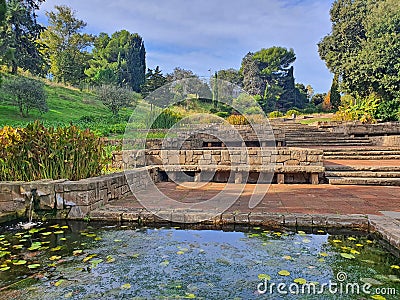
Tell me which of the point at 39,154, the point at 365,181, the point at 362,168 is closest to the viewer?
the point at 39,154

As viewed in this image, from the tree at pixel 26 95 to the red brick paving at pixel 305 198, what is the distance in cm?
1326

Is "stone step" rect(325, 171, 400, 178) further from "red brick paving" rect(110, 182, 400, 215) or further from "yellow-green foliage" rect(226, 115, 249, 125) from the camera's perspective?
"yellow-green foliage" rect(226, 115, 249, 125)

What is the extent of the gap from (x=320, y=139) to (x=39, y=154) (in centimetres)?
1078

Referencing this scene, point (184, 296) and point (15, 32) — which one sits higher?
point (15, 32)

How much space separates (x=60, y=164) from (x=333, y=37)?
21865 millimetres

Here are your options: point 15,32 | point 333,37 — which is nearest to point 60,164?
point 333,37

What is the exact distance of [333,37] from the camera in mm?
21703

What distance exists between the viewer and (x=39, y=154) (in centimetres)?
425

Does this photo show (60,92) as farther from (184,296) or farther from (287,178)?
(184,296)

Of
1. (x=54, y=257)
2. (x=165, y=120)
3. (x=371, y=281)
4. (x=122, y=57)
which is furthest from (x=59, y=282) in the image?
(x=122, y=57)

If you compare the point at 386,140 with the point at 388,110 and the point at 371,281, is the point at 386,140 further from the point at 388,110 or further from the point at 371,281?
the point at 371,281

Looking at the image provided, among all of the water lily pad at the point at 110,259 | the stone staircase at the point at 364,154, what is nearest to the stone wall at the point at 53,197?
the water lily pad at the point at 110,259

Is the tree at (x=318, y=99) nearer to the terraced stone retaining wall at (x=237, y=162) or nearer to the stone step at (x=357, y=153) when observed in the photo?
the stone step at (x=357, y=153)

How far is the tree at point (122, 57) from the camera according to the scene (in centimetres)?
3462
